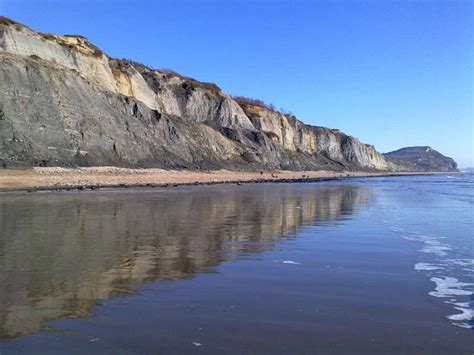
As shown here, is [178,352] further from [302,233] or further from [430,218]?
[430,218]

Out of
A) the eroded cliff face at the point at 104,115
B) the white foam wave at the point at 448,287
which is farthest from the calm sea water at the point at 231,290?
the eroded cliff face at the point at 104,115

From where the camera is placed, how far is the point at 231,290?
744 centimetres

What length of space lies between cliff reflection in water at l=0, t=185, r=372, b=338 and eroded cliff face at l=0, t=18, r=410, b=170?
20.9 metres

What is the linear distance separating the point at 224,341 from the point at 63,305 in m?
2.46

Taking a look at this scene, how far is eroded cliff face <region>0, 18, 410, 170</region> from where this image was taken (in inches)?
1566

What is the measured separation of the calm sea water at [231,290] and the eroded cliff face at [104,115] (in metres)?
27.3

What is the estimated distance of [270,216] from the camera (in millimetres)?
19469

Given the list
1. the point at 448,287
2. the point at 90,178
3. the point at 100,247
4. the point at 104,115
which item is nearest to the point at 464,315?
the point at 448,287

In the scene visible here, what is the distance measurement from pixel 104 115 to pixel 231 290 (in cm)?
4709

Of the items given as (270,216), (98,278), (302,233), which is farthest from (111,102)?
(98,278)

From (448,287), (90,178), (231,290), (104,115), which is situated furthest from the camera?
(104,115)

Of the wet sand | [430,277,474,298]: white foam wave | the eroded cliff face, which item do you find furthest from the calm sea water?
the eroded cliff face

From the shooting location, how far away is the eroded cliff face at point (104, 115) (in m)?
39.8

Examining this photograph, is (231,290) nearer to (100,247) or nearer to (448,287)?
(448,287)
